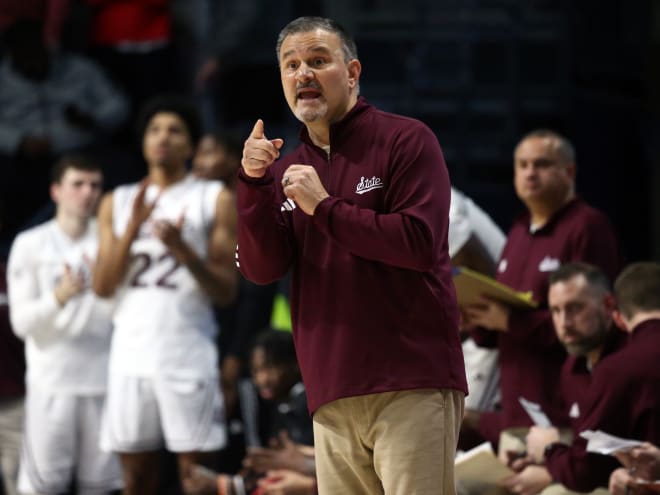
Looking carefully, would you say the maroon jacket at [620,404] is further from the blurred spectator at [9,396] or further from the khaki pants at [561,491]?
the blurred spectator at [9,396]

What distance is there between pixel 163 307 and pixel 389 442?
279 centimetres

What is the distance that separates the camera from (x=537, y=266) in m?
5.37

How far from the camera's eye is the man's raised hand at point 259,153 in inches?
131

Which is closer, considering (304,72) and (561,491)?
(304,72)

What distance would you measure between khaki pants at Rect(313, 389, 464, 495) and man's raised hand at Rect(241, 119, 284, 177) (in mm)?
623

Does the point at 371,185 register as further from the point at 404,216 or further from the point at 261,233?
the point at 261,233

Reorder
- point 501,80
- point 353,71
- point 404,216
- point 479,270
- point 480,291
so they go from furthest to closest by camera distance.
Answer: point 501,80 < point 479,270 < point 480,291 < point 353,71 < point 404,216

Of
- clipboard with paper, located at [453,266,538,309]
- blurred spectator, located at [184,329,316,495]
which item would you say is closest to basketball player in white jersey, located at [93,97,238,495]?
blurred spectator, located at [184,329,316,495]

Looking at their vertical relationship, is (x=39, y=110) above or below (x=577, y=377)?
above

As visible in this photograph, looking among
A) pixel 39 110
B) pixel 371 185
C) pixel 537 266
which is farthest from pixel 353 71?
pixel 39 110

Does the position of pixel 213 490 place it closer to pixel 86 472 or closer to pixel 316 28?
pixel 86 472

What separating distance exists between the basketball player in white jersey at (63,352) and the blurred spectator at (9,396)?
48 centimetres

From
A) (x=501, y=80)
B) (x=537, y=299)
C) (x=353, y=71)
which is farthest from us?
(x=501, y=80)

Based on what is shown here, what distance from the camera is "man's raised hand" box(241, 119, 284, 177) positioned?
3338mm
